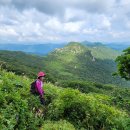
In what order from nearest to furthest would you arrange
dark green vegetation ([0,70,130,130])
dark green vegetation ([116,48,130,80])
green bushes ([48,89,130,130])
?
dark green vegetation ([116,48,130,80]) → dark green vegetation ([0,70,130,130]) → green bushes ([48,89,130,130])

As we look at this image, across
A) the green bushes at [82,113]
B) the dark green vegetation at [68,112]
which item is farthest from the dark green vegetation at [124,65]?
the green bushes at [82,113]

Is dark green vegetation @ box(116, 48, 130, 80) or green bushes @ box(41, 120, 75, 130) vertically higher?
dark green vegetation @ box(116, 48, 130, 80)

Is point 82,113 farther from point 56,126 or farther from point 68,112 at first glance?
point 56,126

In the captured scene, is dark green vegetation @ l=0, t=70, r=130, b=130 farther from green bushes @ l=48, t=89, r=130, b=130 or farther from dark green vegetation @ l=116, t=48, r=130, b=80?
dark green vegetation @ l=116, t=48, r=130, b=80

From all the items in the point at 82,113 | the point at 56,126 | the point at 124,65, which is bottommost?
the point at 82,113

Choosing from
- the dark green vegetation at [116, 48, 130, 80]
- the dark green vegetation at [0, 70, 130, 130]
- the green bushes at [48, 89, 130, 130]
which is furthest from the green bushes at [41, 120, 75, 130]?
the dark green vegetation at [116, 48, 130, 80]

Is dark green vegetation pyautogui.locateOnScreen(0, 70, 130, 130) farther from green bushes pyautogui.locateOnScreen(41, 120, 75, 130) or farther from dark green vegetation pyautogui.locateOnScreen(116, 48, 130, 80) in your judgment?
dark green vegetation pyautogui.locateOnScreen(116, 48, 130, 80)

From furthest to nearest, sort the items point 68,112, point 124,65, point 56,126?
point 68,112
point 56,126
point 124,65

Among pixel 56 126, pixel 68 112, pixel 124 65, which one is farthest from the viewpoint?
pixel 68 112

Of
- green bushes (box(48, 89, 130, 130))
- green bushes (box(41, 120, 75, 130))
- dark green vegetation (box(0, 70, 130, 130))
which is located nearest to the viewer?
green bushes (box(41, 120, 75, 130))

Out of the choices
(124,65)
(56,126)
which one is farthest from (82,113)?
(124,65)

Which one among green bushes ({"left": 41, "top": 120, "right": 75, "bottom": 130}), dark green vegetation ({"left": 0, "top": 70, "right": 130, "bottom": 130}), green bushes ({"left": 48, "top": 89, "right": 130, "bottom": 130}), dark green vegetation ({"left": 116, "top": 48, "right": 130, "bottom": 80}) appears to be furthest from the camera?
green bushes ({"left": 48, "top": 89, "right": 130, "bottom": 130})

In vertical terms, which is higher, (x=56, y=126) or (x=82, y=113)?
(x=56, y=126)

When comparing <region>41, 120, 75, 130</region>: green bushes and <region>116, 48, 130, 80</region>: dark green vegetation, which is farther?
<region>41, 120, 75, 130</region>: green bushes
